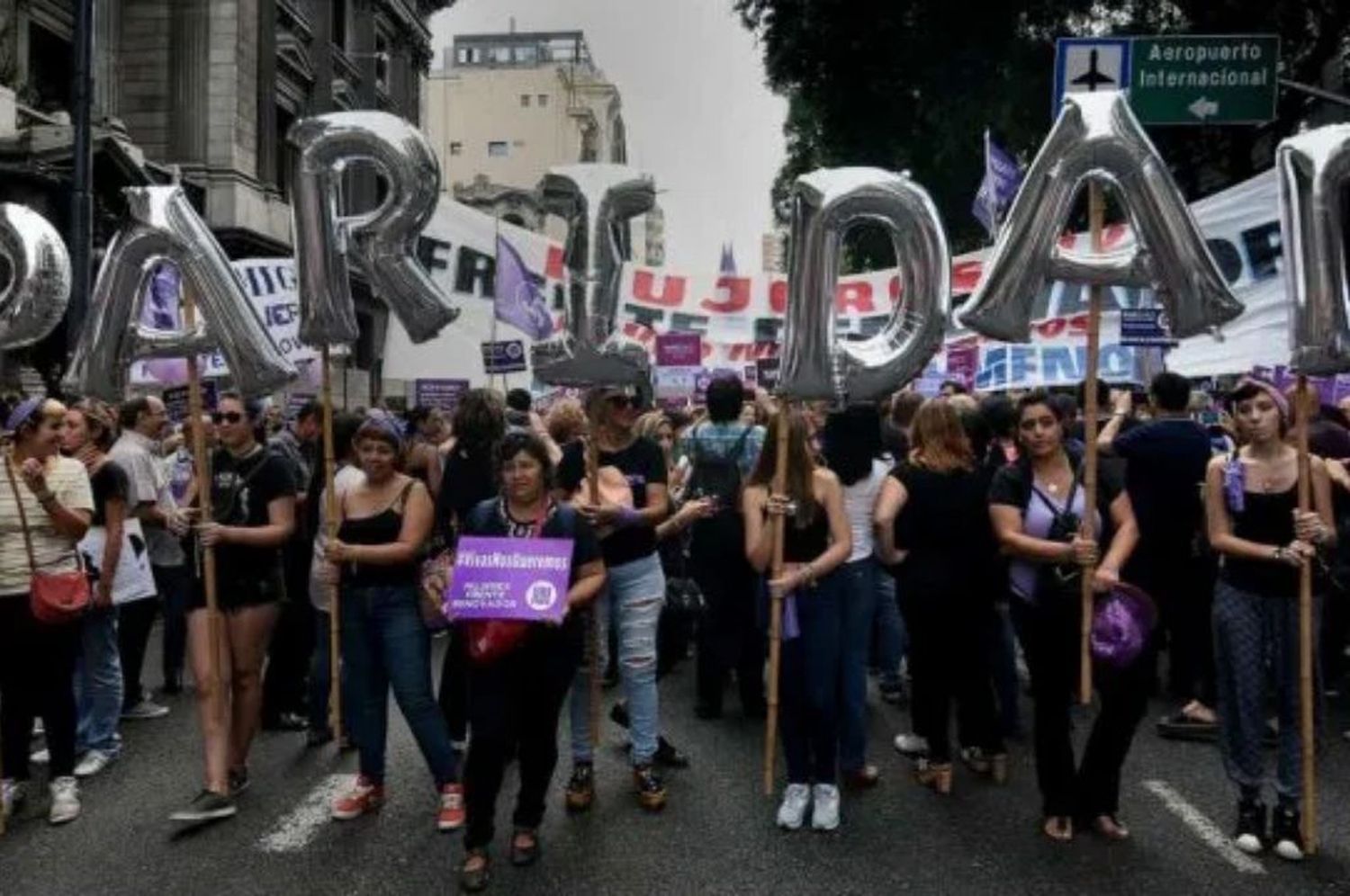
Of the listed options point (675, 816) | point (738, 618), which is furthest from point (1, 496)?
point (738, 618)

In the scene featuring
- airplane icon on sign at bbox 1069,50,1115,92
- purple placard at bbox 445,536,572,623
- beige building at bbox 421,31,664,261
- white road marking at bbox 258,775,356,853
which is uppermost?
beige building at bbox 421,31,664,261

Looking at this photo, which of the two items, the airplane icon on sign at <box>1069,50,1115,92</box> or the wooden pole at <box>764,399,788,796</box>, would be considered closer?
the wooden pole at <box>764,399,788,796</box>

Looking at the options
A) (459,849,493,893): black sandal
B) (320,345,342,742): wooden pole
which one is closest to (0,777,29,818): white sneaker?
(320,345,342,742): wooden pole

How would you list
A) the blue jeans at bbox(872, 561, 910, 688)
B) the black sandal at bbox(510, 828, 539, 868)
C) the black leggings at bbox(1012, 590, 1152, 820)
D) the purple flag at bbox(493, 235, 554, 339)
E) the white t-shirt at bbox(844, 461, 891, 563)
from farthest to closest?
the purple flag at bbox(493, 235, 554, 339), the blue jeans at bbox(872, 561, 910, 688), the white t-shirt at bbox(844, 461, 891, 563), the black leggings at bbox(1012, 590, 1152, 820), the black sandal at bbox(510, 828, 539, 868)

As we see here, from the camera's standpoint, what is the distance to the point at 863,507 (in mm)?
6086

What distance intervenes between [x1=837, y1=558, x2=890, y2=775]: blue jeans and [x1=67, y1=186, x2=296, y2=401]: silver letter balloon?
2.44 m

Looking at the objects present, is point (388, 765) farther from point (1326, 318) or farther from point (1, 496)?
point (1326, 318)

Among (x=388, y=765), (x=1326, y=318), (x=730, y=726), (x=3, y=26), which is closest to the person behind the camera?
(x=1326, y=318)

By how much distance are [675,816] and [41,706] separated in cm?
262

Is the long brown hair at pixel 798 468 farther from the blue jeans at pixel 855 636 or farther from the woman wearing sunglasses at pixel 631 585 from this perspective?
the woman wearing sunglasses at pixel 631 585

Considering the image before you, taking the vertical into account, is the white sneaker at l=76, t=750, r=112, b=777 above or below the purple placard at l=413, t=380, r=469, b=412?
below

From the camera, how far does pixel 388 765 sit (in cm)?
A: 627

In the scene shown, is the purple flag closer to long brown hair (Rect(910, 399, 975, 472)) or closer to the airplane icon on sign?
the airplane icon on sign

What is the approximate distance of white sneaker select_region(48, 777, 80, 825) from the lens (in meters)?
5.48
